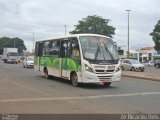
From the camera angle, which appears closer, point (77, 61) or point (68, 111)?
point (68, 111)

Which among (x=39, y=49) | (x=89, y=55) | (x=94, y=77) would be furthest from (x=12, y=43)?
(x=94, y=77)

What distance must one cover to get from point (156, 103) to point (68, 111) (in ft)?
12.3

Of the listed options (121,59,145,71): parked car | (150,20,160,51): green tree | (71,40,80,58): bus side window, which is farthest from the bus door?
(150,20,160,51): green tree

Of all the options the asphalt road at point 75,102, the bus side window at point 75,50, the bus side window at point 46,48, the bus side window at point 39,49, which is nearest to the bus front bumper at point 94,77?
the bus side window at point 75,50

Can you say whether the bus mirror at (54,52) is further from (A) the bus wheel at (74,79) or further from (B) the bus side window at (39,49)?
(A) the bus wheel at (74,79)

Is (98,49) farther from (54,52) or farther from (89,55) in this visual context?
(54,52)

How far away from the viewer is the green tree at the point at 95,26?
80.3 m

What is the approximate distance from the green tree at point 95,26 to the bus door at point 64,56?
191 ft

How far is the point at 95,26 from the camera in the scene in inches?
3189

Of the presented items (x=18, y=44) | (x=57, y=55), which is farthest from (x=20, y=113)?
(x=18, y=44)

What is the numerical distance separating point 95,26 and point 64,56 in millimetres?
60284

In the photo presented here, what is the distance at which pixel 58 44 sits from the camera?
73.3 feet

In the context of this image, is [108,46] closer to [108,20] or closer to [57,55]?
[57,55]

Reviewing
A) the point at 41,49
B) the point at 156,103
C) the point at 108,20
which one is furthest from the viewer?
the point at 108,20
